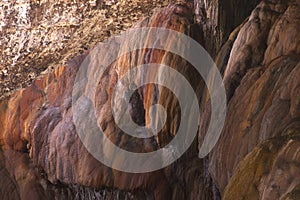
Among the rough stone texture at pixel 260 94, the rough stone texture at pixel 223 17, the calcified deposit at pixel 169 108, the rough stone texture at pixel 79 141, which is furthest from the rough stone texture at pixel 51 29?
the rough stone texture at pixel 260 94

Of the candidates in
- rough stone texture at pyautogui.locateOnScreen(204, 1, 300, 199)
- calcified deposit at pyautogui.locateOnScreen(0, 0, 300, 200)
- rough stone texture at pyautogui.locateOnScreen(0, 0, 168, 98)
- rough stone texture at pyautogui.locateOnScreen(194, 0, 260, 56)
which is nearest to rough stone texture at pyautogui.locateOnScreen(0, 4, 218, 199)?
calcified deposit at pyautogui.locateOnScreen(0, 0, 300, 200)

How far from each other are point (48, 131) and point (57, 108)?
0.44 m

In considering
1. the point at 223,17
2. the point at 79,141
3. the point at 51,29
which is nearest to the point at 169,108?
the point at 223,17

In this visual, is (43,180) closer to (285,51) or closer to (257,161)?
(285,51)

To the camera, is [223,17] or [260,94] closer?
[260,94]

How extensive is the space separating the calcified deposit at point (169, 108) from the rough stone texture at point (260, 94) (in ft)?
0.04

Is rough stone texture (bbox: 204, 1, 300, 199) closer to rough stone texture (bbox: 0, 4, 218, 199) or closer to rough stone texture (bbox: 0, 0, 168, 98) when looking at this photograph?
rough stone texture (bbox: 0, 4, 218, 199)

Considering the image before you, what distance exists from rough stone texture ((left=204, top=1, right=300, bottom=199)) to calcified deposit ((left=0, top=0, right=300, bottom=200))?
0.01 metres

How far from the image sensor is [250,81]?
5.61m

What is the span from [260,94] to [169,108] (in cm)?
290

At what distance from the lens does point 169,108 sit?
8.04 m

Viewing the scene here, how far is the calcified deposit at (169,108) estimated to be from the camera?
446 cm

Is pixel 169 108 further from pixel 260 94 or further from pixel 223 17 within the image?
pixel 260 94

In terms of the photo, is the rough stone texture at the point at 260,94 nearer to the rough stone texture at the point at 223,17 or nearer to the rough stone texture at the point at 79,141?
the rough stone texture at the point at 223,17
